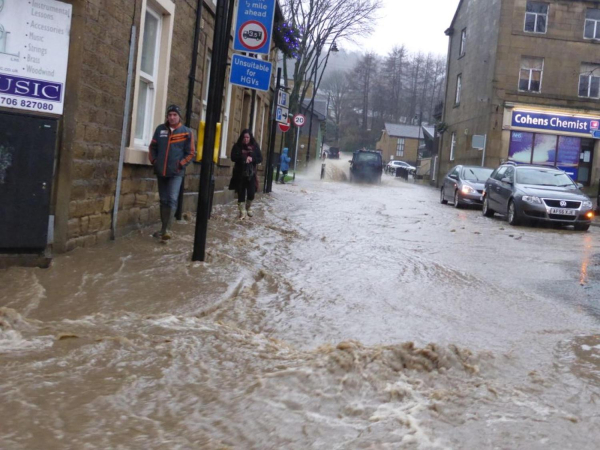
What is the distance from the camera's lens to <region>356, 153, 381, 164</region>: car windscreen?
38750mm

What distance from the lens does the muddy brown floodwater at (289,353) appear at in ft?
10.8

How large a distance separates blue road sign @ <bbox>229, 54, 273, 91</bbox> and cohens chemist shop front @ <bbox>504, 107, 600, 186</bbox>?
25.7m

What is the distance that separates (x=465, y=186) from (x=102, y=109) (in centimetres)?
1459

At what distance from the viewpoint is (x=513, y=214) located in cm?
1477

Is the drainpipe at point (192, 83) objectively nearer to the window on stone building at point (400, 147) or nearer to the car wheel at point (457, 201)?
the car wheel at point (457, 201)

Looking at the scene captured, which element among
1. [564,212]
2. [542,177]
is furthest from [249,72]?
[542,177]

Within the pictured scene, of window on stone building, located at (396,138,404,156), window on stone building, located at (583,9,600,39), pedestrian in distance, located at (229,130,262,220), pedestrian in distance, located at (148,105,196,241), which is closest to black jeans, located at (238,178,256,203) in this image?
pedestrian in distance, located at (229,130,262,220)

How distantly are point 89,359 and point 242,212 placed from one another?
8.21 m

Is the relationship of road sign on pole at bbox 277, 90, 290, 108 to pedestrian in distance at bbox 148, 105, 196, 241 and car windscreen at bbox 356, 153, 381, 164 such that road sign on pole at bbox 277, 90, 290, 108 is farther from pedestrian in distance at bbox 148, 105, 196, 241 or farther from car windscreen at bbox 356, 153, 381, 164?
car windscreen at bbox 356, 153, 381, 164

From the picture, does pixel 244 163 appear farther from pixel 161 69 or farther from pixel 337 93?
pixel 337 93

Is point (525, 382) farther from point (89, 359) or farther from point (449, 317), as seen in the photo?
point (89, 359)

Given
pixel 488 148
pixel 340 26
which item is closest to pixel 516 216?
pixel 488 148

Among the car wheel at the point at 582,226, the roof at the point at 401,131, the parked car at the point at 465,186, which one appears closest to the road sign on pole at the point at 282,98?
the parked car at the point at 465,186

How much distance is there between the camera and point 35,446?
117 inches
